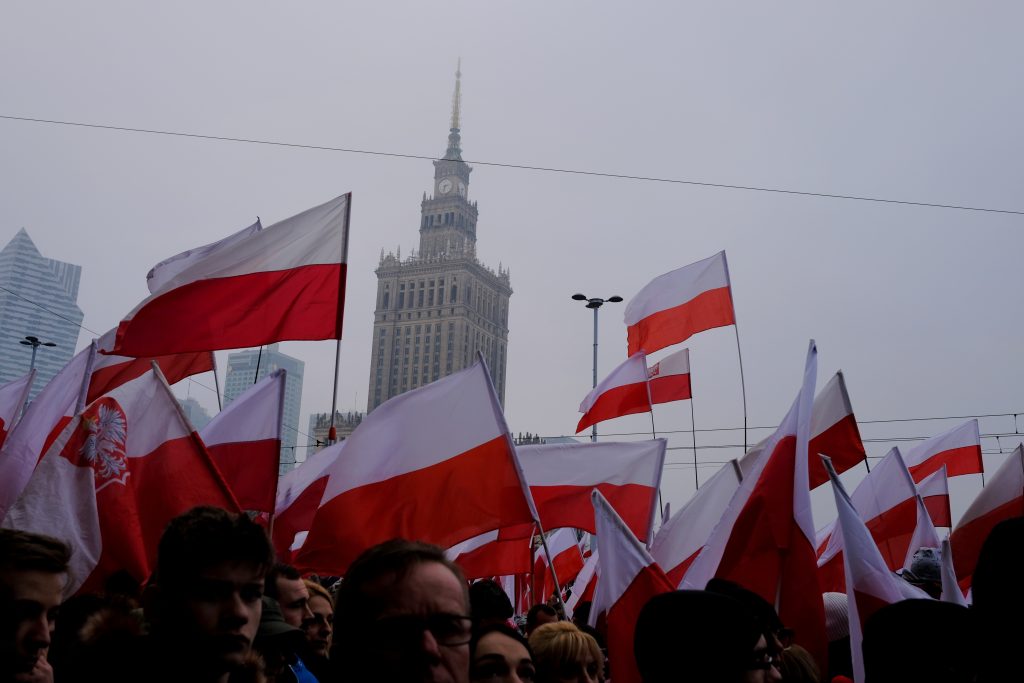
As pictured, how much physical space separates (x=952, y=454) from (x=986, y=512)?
5249 mm

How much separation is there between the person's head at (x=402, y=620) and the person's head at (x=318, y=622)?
2763 mm

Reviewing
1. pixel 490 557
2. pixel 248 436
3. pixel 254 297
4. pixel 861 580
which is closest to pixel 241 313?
pixel 254 297

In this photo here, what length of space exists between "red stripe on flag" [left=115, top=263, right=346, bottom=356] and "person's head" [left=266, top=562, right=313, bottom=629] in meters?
3.20

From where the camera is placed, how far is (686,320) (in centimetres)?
1297

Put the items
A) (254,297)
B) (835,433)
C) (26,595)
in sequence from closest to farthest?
(26,595) → (835,433) → (254,297)

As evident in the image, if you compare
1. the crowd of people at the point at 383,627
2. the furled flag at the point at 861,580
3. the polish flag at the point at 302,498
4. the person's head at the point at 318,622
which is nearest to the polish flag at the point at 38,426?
the polish flag at the point at 302,498

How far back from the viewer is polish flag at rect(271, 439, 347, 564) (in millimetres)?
8938

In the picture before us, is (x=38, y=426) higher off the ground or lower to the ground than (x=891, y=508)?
higher

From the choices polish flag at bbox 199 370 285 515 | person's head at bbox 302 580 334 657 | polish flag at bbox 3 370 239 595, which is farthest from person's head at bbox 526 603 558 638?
polish flag at bbox 3 370 239 595

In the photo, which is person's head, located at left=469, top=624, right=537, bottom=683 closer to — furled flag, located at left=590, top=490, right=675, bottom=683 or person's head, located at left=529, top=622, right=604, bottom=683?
person's head, located at left=529, top=622, right=604, bottom=683

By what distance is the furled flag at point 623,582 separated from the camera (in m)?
4.91

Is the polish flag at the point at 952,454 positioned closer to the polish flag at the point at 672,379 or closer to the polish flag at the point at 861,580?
the polish flag at the point at 672,379

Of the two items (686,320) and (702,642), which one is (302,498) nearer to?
(686,320)

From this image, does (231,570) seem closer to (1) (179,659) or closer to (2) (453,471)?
(1) (179,659)
